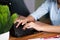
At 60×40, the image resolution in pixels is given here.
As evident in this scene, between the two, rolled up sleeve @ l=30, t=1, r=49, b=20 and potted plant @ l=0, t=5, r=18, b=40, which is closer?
potted plant @ l=0, t=5, r=18, b=40

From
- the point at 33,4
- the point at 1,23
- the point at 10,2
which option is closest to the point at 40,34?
the point at 10,2

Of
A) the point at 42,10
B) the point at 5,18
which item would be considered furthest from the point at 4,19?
the point at 42,10

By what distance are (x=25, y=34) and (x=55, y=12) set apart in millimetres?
693

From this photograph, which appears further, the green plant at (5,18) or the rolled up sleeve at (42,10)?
the rolled up sleeve at (42,10)

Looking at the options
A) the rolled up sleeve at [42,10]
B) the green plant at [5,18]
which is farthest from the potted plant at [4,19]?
the rolled up sleeve at [42,10]

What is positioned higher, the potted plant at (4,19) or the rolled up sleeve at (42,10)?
the potted plant at (4,19)

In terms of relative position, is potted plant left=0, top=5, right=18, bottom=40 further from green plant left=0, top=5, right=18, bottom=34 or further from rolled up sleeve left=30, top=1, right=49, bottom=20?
rolled up sleeve left=30, top=1, right=49, bottom=20

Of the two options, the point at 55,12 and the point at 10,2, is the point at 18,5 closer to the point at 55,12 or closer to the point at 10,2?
the point at 10,2

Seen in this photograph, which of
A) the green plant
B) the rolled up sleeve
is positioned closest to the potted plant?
the green plant

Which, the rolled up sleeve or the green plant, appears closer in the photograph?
the green plant

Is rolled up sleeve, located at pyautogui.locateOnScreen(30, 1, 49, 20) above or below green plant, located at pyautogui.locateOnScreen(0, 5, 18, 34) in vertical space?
below

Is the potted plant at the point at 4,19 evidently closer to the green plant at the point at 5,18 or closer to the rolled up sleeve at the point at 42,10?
the green plant at the point at 5,18

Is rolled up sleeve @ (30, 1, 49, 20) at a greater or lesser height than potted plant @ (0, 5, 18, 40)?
lesser

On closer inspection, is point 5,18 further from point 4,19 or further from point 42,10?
point 42,10
